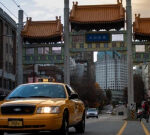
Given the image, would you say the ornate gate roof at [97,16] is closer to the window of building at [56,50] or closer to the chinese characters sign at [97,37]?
the chinese characters sign at [97,37]

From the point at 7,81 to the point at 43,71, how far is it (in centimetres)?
Result: 5107

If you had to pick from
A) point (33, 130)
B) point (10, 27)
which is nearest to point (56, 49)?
point (10, 27)

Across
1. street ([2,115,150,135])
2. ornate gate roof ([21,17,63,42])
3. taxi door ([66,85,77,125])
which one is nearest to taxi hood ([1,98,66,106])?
taxi door ([66,85,77,125])

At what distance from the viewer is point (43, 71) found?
113812 millimetres

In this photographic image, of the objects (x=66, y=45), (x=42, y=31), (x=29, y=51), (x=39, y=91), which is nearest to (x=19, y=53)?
(x=29, y=51)

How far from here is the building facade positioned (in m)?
60.3

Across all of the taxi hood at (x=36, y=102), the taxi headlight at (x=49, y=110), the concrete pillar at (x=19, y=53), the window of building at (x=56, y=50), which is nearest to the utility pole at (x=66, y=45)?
the window of building at (x=56, y=50)

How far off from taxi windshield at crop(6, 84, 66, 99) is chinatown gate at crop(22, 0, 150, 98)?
91.3 feet

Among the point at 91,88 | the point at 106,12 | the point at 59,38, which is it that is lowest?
the point at 91,88

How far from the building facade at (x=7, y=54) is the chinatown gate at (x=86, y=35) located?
16.8 m

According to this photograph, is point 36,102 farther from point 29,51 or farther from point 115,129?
point 29,51

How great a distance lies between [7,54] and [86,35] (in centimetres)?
2654

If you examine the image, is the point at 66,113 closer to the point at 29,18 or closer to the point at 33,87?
the point at 33,87

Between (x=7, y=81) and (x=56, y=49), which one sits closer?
(x=56, y=49)
